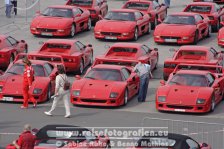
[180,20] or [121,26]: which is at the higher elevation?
[180,20]

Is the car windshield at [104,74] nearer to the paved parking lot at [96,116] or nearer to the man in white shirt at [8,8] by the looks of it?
the paved parking lot at [96,116]

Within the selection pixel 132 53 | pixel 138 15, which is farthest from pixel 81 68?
pixel 138 15

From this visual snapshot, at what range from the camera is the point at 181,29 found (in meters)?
39.8

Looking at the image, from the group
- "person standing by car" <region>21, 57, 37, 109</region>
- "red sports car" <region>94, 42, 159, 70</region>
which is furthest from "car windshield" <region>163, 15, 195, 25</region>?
"person standing by car" <region>21, 57, 37, 109</region>

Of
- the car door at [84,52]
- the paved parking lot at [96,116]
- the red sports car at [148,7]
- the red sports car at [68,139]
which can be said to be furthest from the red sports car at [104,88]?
the red sports car at [148,7]

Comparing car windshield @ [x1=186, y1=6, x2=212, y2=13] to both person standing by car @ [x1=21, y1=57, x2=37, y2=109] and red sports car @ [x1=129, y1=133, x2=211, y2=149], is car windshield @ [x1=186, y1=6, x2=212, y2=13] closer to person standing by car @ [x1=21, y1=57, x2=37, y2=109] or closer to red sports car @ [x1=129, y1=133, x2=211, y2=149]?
person standing by car @ [x1=21, y1=57, x2=37, y2=109]

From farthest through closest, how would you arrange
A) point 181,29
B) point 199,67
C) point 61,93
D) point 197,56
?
1. point 181,29
2. point 197,56
3. point 199,67
4. point 61,93

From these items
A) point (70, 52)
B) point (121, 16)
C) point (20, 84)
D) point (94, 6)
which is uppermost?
point (20, 84)

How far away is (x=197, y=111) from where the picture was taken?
95.2 ft

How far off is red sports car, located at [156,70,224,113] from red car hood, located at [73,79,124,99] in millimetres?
1496

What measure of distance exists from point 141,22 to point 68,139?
66.4 feet

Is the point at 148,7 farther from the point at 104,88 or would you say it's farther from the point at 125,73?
the point at 104,88

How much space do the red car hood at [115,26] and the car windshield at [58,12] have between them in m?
1.73

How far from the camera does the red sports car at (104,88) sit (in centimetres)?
2967
